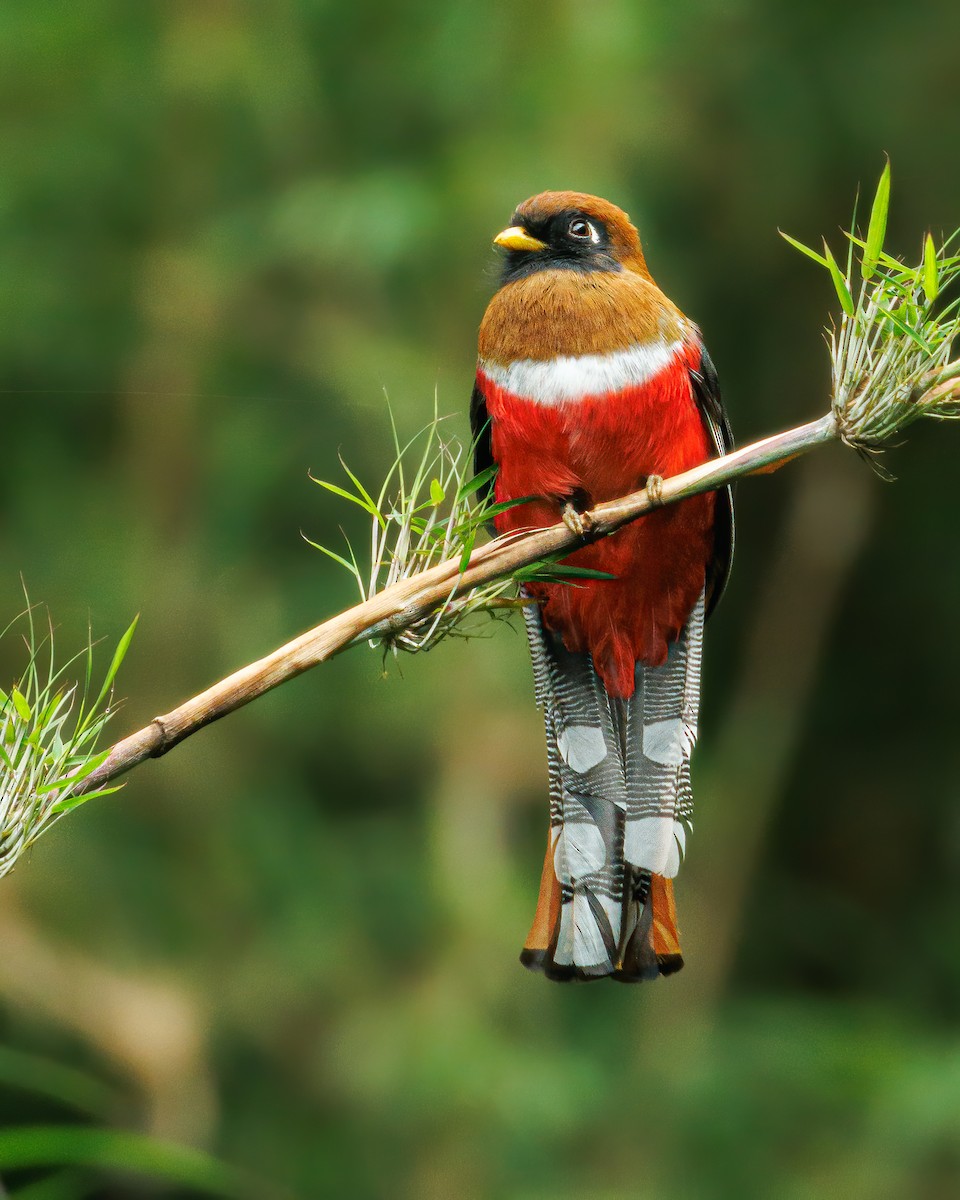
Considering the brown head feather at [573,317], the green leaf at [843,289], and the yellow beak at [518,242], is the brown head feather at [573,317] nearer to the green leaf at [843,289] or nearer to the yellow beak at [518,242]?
the yellow beak at [518,242]

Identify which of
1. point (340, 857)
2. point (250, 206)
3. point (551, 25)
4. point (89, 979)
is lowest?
point (89, 979)

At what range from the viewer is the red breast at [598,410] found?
254cm

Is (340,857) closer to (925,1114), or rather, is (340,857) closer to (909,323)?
(925,1114)

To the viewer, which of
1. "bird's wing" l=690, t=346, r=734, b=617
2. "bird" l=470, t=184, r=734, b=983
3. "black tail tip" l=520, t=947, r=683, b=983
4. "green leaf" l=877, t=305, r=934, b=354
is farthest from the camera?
"bird's wing" l=690, t=346, r=734, b=617

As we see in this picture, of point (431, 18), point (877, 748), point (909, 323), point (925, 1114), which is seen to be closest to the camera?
point (909, 323)

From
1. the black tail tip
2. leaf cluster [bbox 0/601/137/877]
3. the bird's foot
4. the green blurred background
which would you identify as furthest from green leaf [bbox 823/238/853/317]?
the green blurred background

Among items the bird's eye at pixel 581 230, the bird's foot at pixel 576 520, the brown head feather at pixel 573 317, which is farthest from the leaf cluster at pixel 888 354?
the bird's eye at pixel 581 230

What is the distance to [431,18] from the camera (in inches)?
221

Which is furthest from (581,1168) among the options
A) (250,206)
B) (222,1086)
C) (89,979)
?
(250,206)

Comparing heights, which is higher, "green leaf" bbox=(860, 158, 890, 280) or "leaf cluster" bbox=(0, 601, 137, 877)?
"green leaf" bbox=(860, 158, 890, 280)

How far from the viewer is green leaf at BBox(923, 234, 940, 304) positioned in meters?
1.54

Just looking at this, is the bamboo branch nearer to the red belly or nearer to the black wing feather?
the red belly

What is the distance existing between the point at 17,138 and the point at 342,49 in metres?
1.32

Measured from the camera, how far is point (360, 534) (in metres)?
5.57
